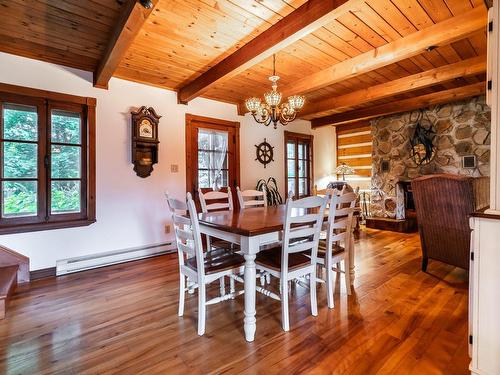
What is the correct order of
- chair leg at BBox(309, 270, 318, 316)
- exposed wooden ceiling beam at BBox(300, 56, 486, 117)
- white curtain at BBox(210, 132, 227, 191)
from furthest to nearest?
white curtain at BBox(210, 132, 227, 191)
exposed wooden ceiling beam at BBox(300, 56, 486, 117)
chair leg at BBox(309, 270, 318, 316)

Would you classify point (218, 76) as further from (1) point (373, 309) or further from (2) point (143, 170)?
(1) point (373, 309)

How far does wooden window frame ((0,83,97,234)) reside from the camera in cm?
283

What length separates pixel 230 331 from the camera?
6.17 feet

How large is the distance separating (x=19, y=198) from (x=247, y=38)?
2.97m

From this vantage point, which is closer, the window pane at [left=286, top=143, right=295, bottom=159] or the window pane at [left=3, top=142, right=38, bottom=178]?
the window pane at [left=3, top=142, right=38, bottom=178]

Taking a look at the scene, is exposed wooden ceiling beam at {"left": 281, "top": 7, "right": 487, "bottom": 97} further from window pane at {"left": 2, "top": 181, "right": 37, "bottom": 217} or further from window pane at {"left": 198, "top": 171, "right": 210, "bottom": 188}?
window pane at {"left": 2, "top": 181, "right": 37, "bottom": 217}

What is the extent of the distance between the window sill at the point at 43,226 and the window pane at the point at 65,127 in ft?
3.17

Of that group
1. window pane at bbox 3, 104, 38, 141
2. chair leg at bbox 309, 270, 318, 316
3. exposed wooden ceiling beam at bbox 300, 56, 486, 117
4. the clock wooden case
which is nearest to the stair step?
window pane at bbox 3, 104, 38, 141

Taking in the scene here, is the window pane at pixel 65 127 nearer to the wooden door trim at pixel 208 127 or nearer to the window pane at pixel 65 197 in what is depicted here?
the window pane at pixel 65 197

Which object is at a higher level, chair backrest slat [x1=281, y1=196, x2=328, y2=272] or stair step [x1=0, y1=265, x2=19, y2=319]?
chair backrest slat [x1=281, y1=196, x2=328, y2=272]

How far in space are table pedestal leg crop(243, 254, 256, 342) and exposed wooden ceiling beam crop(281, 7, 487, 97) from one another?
2.55 m

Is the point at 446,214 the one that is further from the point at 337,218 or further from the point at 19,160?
the point at 19,160

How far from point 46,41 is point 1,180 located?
150 centimetres

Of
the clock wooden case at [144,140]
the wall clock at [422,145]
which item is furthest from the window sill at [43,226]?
the wall clock at [422,145]
